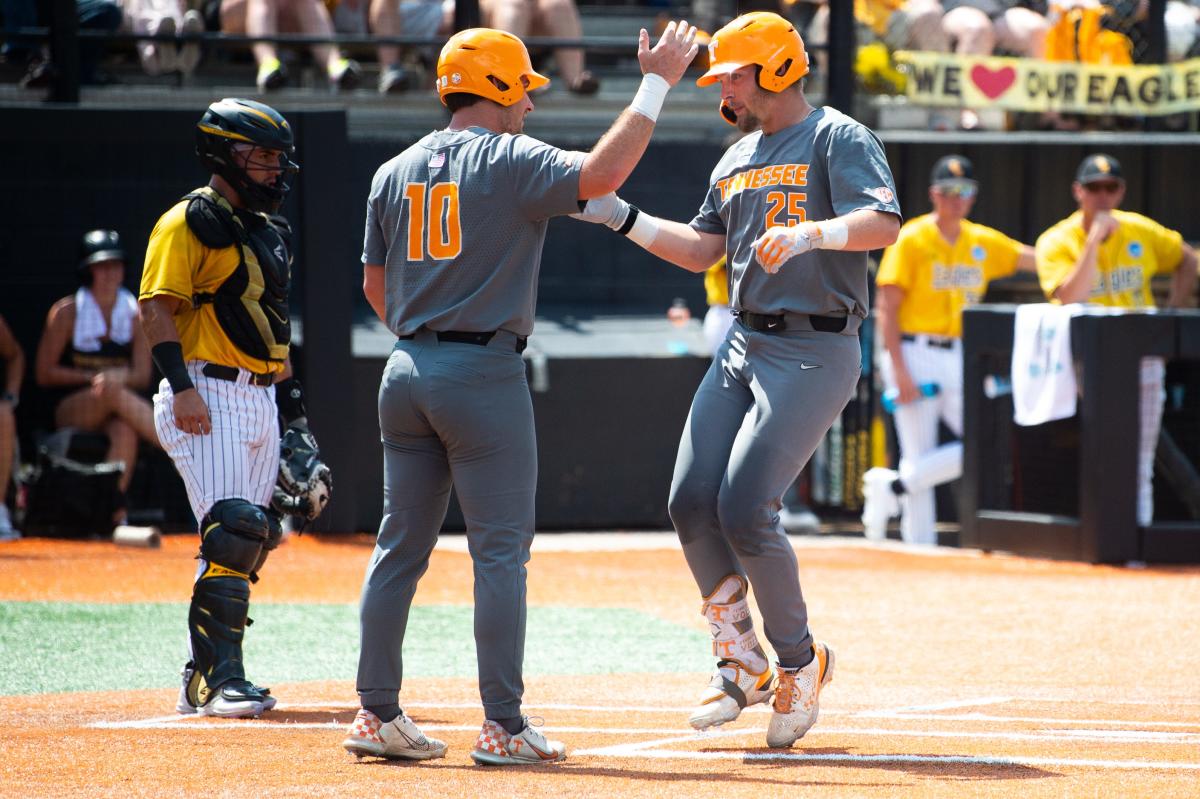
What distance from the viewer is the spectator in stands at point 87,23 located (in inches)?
499

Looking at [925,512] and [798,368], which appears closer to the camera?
[798,368]

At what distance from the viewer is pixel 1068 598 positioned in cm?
862

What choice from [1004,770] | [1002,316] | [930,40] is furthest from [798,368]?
[930,40]

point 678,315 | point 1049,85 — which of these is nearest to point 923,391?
point 678,315

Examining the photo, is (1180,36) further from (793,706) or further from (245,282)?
(793,706)

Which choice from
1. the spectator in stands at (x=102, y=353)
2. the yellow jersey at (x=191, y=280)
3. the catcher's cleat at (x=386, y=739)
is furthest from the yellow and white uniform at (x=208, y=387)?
the spectator in stands at (x=102, y=353)

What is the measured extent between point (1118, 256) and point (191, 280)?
6.73 m

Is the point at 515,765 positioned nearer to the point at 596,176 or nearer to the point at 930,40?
the point at 596,176

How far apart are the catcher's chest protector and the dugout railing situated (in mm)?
5672

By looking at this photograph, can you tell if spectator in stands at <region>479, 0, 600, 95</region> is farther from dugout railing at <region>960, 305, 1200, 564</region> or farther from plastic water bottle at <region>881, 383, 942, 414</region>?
dugout railing at <region>960, 305, 1200, 564</region>

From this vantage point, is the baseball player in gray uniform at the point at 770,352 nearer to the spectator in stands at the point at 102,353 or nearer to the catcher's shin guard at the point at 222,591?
the catcher's shin guard at the point at 222,591

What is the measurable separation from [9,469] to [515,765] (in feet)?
23.3

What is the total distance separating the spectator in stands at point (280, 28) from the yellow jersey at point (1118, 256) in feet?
17.5

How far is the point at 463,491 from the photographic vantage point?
15.0 feet
